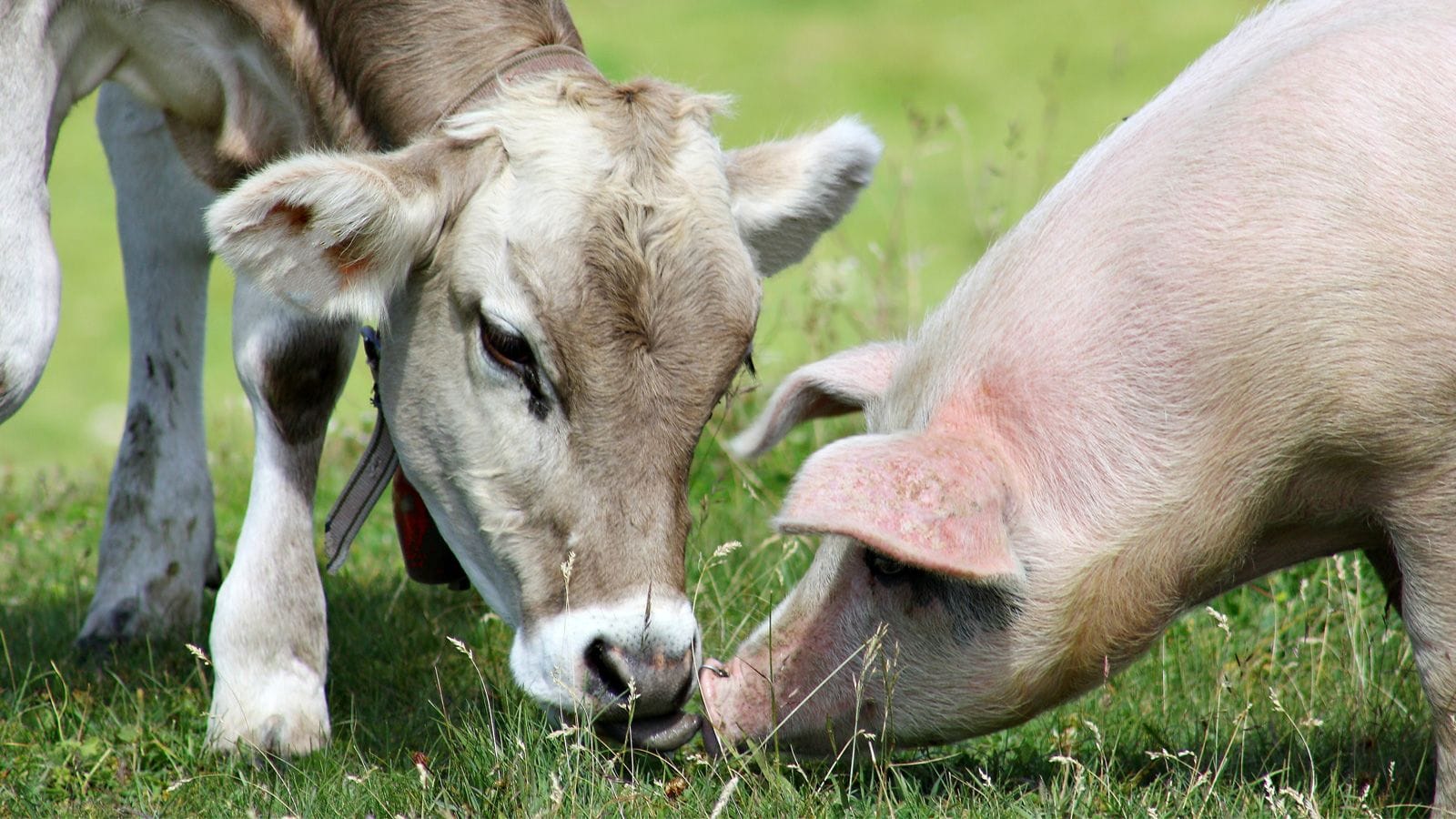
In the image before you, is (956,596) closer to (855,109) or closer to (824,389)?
(824,389)

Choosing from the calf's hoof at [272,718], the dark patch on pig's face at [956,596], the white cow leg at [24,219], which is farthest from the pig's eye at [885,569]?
the white cow leg at [24,219]

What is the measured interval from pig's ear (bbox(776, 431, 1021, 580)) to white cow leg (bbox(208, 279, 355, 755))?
154 cm

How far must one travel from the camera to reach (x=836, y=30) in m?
18.2

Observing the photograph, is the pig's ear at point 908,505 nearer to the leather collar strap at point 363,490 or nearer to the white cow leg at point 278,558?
the leather collar strap at point 363,490

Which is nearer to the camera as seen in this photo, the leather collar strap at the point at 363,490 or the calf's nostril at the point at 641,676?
the calf's nostril at the point at 641,676

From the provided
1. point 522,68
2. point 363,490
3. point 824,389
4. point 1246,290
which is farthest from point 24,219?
point 1246,290

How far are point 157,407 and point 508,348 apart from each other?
6.83 feet

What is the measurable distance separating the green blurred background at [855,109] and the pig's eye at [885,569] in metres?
3.66

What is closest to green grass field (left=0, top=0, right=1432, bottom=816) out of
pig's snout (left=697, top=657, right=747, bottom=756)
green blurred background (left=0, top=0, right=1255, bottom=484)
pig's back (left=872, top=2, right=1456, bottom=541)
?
pig's snout (left=697, top=657, right=747, bottom=756)

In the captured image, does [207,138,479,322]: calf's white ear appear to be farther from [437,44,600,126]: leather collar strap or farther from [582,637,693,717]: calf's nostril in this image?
[582,637,693,717]: calf's nostril

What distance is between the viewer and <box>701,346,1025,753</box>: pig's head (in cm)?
339

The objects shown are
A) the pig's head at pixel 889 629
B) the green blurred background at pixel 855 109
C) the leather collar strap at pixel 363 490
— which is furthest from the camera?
the green blurred background at pixel 855 109

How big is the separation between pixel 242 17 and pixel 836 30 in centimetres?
1444

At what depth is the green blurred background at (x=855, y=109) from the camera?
1070 cm
